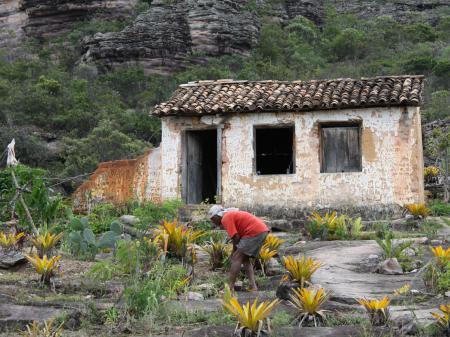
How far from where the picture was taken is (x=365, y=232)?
46.9ft

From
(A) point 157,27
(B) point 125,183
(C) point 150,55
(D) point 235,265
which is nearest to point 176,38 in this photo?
(A) point 157,27

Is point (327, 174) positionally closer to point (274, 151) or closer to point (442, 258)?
point (274, 151)

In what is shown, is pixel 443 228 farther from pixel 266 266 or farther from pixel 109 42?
pixel 109 42

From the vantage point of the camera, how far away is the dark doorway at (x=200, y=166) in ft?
58.7

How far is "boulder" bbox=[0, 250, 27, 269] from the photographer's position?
10500 millimetres

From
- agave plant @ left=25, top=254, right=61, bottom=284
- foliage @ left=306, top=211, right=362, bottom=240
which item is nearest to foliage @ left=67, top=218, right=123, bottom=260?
agave plant @ left=25, top=254, right=61, bottom=284

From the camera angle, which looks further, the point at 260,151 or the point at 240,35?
the point at 240,35

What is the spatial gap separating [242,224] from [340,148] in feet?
27.1

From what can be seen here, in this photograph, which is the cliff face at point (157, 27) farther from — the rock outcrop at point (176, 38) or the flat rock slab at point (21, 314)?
the flat rock slab at point (21, 314)

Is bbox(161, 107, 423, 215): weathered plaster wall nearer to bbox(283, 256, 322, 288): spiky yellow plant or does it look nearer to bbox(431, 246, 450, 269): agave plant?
bbox(431, 246, 450, 269): agave plant

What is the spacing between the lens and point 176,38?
48.8 m

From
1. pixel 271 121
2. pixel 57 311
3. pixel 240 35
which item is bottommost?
pixel 57 311

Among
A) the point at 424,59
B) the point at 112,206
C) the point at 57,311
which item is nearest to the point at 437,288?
the point at 57,311

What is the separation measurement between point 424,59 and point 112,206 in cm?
2939
